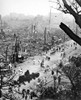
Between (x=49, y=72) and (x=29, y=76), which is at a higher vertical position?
(x=29, y=76)

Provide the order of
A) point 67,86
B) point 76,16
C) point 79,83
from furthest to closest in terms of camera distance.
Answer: point 67,86, point 79,83, point 76,16

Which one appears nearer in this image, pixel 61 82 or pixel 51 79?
pixel 61 82

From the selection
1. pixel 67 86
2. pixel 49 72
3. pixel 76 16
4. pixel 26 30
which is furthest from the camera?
pixel 26 30

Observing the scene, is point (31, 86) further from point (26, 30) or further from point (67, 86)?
point (26, 30)

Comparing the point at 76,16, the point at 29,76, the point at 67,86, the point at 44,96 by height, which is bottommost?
the point at 44,96

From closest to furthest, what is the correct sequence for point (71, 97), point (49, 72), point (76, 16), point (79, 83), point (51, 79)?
point (76, 16), point (71, 97), point (79, 83), point (51, 79), point (49, 72)

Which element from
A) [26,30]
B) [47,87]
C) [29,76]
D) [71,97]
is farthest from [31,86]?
[26,30]

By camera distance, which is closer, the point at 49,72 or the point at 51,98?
the point at 51,98

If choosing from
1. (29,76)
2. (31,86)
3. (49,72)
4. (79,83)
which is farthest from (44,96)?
(29,76)

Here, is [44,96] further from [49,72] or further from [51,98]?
[49,72]
